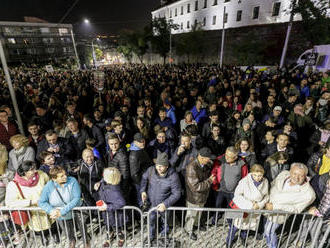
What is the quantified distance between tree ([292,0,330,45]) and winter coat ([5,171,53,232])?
25.3m

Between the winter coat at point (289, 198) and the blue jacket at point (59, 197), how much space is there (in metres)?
3.03

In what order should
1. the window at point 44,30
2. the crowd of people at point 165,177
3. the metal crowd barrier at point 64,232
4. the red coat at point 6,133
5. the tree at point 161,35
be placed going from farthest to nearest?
1. the window at point 44,30
2. the tree at point 161,35
3. the red coat at point 6,133
4. the metal crowd barrier at point 64,232
5. the crowd of people at point 165,177

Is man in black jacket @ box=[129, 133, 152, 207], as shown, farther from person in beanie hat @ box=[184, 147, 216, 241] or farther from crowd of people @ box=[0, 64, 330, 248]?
person in beanie hat @ box=[184, 147, 216, 241]

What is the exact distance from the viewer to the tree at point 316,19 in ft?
65.1

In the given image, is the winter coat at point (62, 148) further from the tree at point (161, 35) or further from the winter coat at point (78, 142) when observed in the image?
the tree at point (161, 35)

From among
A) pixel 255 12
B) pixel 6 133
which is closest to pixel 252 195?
pixel 6 133

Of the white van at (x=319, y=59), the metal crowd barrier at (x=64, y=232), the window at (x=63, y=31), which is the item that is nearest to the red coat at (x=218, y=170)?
the metal crowd barrier at (x=64, y=232)

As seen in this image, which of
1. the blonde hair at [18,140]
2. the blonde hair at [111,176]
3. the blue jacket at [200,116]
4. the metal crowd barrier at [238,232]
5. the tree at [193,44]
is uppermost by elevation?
the tree at [193,44]

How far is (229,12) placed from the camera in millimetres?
37094

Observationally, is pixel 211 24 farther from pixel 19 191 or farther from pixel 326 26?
pixel 19 191

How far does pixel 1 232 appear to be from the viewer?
10.8ft

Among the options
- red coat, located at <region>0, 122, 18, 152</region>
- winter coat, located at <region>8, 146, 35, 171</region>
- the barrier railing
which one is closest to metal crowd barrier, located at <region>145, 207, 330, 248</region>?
the barrier railing

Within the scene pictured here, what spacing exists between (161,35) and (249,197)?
36259mm

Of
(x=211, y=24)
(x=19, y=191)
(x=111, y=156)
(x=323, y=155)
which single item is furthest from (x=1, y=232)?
(x=211, y=24)
